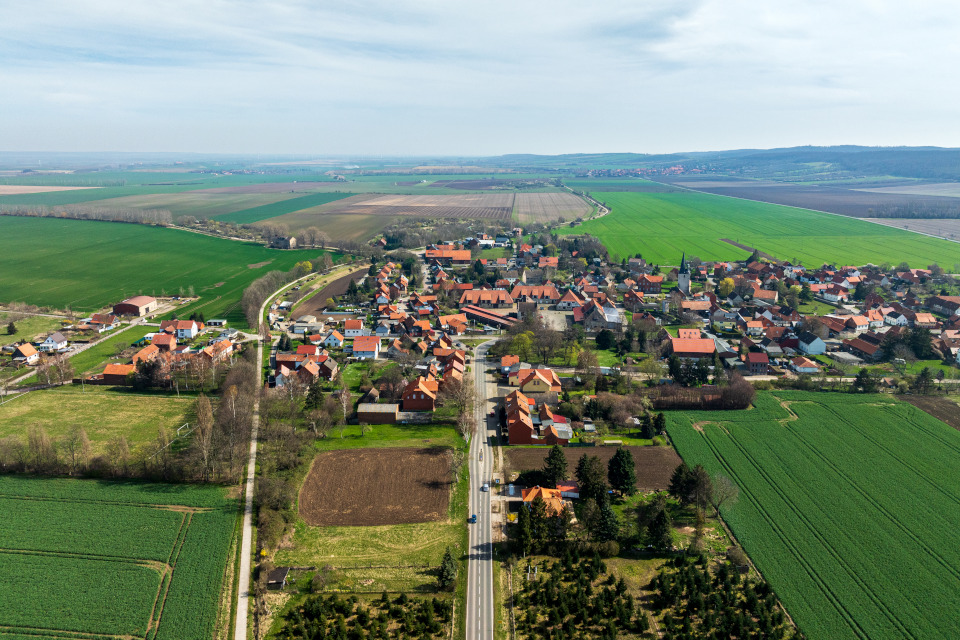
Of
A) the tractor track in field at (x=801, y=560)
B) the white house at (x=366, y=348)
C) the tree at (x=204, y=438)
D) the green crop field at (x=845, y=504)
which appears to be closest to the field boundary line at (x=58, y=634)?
the tree at (x=204, y=438)

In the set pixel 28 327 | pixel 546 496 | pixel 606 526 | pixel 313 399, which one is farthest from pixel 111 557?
pixel 28 327

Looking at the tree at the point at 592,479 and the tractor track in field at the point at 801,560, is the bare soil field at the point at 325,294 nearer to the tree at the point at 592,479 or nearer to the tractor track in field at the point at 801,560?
the tree at the point at 592,479

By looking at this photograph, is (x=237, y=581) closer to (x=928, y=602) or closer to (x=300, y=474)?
(x=300, y=474)

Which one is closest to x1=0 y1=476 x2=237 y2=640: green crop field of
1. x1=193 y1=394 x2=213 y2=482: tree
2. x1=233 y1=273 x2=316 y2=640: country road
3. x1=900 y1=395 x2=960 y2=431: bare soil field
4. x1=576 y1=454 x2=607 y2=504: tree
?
x1=233 y1=273 x2=316 y2=640: country road

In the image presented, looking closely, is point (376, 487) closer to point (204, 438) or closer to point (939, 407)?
point (204, 438)

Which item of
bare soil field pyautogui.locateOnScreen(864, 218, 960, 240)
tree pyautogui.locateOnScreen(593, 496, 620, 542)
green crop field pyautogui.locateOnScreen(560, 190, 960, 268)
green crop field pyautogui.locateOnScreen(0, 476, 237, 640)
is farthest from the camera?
bare soil field pyautogui.locateOnScreen(864, 218, 960, 240)

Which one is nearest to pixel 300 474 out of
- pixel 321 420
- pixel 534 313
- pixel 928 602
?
pixel 321 420

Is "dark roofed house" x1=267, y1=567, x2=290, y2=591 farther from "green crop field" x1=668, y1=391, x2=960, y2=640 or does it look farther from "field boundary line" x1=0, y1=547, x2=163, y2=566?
"green crop field" x1=668, y1=391, x2=960, y2=640
